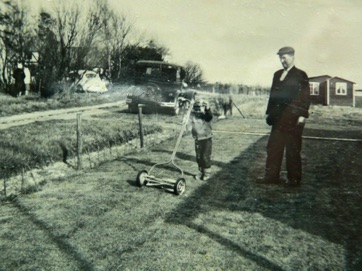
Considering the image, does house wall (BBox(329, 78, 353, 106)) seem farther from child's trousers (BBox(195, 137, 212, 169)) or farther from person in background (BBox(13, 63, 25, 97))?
child's trousers (BBox(195, 137, 212, 169))

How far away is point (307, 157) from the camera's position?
8102mm

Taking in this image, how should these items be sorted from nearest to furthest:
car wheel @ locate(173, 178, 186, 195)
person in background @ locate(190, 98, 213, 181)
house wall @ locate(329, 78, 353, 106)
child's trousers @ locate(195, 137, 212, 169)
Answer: car wheel @ locate(173, 178, 186, 195), person in background @ locate(190, 98, 213, 181), child's trousers @ locate(195, 137, 212, 169), house wall @ locate(329, 78, 353, 106)

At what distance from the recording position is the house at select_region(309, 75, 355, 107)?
32.0 meters

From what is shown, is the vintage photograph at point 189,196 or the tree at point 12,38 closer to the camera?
the vintage photograph at point 189,196

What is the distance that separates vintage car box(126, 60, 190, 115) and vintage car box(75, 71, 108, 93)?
14146 mm

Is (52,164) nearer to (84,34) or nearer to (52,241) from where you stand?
(52,241)

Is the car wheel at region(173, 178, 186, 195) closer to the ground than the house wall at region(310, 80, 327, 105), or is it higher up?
closer to the ground

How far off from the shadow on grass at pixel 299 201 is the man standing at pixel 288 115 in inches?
13.7

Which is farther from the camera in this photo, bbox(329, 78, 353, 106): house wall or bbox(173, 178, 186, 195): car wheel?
bbox(329, 78, 353, 106): house wall

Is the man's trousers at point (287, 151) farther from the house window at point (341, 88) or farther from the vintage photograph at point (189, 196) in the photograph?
the house window at point (341, 88)

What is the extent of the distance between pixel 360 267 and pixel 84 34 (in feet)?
78.9

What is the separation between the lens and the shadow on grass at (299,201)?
3799 mm

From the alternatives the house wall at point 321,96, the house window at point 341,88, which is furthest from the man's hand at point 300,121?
the house window at point 341,88

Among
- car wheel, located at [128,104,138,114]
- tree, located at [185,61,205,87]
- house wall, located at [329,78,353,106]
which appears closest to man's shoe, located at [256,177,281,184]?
car wheel, located at [128,104,138,114]
